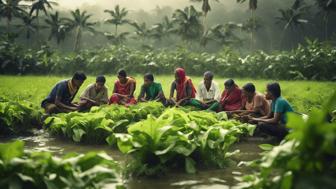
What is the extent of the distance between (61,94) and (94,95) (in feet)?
2.97

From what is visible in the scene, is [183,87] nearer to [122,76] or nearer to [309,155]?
[122,76]

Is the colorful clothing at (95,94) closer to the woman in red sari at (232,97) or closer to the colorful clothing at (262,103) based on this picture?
the woman in red sari at (232,97)

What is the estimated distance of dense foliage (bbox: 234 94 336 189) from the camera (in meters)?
2.36

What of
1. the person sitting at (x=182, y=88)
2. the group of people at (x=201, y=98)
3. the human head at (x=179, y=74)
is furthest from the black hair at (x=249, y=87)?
the human head at (x=179, y=74)

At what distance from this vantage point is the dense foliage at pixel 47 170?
9.75 ft

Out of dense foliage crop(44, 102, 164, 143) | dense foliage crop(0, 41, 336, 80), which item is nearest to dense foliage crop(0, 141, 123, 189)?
dense foliage crop(44, 102, 164, 143)

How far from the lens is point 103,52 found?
29.4 m

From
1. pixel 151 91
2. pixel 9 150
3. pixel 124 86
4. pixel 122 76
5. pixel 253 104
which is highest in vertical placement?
pixel 122 76

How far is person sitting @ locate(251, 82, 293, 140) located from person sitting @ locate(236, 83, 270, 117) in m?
0.69

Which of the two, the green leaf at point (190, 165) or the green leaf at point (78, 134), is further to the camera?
the green leaf at point (78, 134)

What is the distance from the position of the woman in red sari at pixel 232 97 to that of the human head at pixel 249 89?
681mm

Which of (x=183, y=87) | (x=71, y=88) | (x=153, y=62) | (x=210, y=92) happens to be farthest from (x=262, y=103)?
(x=153, y=62)

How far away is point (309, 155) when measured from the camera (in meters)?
2.59

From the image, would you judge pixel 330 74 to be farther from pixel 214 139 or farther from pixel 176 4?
pixel 176 4
